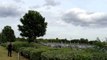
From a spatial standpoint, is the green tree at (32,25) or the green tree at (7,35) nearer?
the green tree at (32,25)

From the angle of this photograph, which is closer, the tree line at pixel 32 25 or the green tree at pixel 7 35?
the tree line at pixel 32 25

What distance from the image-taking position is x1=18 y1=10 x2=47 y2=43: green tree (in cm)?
5547

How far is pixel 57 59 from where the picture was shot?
76.4 ft

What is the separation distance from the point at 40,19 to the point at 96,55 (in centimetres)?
3693

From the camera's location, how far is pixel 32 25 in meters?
56.2

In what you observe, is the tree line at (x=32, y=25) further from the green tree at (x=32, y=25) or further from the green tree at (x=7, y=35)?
the green tree at (x=7, y=35)

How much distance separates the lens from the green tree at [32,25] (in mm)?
55469

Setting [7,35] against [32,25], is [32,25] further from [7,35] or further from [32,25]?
[7,35]

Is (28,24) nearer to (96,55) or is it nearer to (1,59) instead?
(1,59)

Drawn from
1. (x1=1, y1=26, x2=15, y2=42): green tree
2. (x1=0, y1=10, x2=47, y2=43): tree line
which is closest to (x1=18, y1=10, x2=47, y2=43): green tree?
(x1=0, y1=10, x2=47, y2=43): tree line

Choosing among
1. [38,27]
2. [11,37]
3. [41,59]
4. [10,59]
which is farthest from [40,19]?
[11,37]

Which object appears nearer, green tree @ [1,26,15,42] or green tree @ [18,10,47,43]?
green tree @ [18,10,47,43]

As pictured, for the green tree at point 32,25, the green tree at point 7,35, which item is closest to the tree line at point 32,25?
the green tree at point 32,25

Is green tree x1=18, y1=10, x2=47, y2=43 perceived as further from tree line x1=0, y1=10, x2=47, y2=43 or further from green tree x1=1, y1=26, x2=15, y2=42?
green tree x1=1, y1=26, x2=15, y2=42
